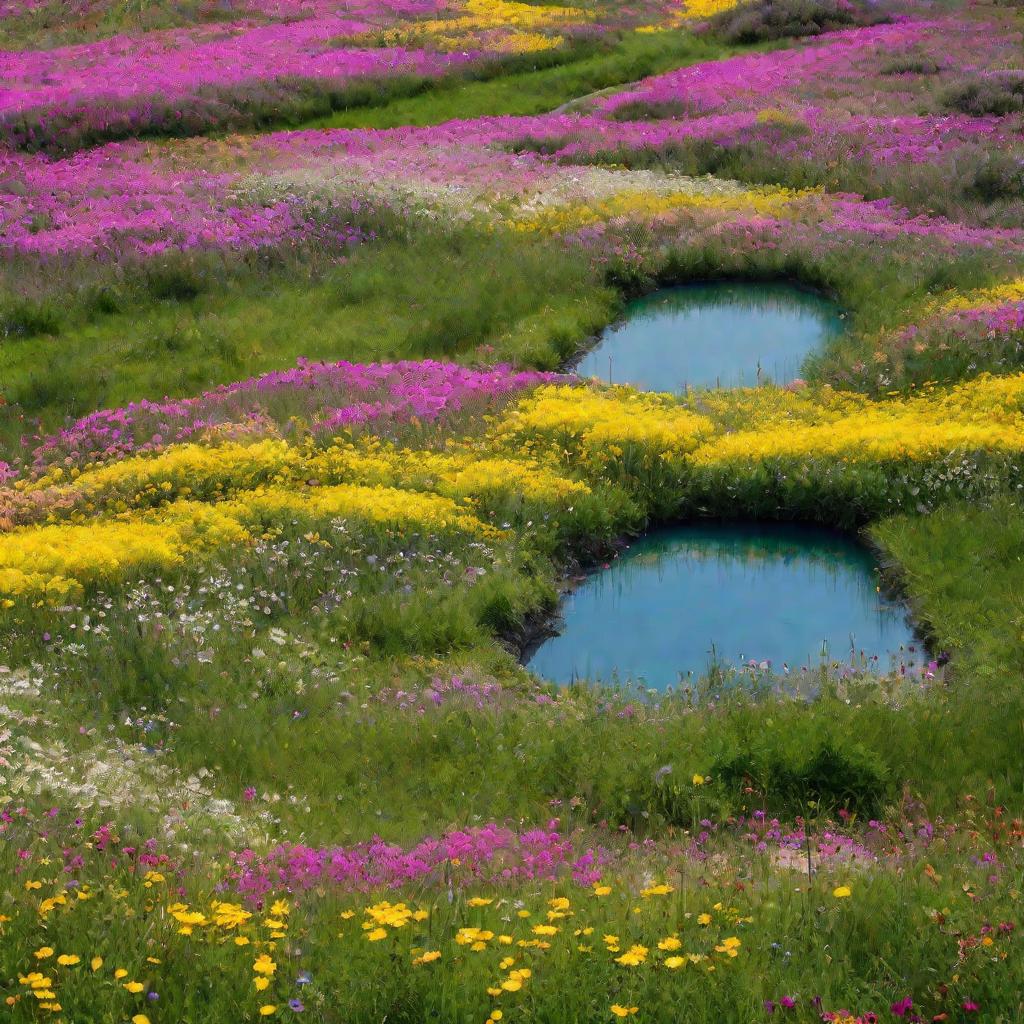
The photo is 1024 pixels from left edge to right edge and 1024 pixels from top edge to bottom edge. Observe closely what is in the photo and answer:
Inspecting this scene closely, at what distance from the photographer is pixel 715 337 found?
20.8 meters

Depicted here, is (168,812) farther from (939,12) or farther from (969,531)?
(939,12)

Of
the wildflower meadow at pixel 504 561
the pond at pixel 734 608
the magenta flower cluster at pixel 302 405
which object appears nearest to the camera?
the wildflower meadow at pixel 504 561

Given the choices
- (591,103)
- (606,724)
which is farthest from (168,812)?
(591,103)

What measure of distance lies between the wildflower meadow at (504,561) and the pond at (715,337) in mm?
119

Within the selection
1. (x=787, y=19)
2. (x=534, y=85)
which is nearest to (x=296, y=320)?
(x=534, y=85)

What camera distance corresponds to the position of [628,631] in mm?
12656

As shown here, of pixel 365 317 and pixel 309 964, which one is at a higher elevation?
pixel 309 964

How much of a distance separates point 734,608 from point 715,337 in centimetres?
865

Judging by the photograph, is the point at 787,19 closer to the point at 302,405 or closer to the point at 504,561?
the point at 302,405

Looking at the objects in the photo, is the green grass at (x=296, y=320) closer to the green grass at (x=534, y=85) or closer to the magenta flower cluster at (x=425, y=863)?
the magenta flower cluster at (x=425, y=863)

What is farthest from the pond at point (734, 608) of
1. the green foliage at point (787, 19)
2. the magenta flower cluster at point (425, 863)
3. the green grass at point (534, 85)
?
the green foliage at point (787, 19)

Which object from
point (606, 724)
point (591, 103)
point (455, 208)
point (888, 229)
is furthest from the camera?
point (591, 103)

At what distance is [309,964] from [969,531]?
9.70m

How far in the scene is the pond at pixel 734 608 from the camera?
39.0 feet
